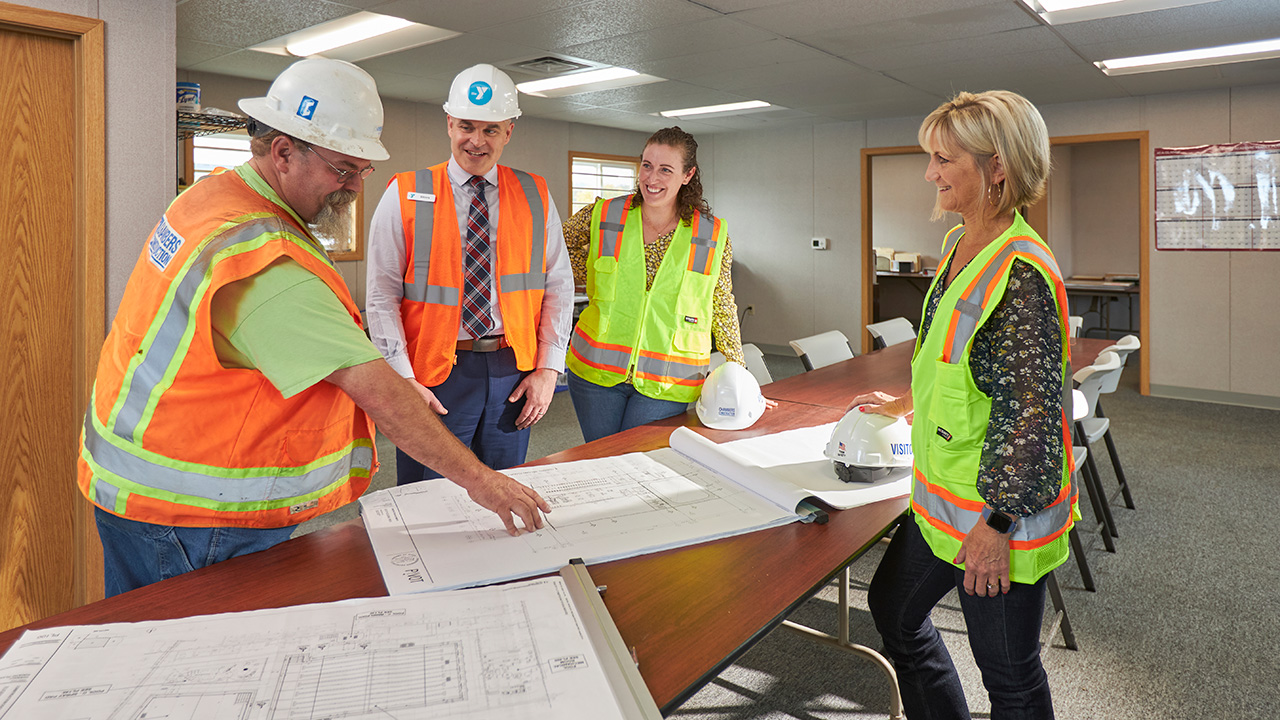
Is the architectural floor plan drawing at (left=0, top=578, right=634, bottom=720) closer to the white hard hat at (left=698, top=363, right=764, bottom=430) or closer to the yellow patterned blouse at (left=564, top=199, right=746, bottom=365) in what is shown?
the white hard hat at (left=698, top=363, right=764, bottom=430)

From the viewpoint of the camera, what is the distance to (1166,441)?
5453 millimetres

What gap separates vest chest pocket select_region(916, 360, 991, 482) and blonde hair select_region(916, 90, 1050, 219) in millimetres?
315

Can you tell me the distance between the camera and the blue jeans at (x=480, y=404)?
88.7 inches

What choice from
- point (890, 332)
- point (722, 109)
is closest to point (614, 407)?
point (890, 332)

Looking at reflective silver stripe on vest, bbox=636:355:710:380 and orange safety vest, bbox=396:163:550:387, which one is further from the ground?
orange safety vest, bbox=396:163:550:387

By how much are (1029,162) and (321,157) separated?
1.19 m

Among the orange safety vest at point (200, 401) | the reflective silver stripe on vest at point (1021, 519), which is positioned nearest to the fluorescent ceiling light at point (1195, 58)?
the reflective silver stripe on vest at point (1021, 519)

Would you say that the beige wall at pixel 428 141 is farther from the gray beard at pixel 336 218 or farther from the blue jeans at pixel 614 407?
the gray beard at pixel 336 218

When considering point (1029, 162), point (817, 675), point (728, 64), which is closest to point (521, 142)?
point (728, 64)

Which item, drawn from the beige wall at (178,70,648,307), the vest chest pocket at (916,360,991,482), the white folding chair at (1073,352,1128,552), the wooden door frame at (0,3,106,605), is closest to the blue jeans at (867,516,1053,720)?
the vest chest pocket at (916,360,991,482)

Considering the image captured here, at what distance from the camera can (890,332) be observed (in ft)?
16.0

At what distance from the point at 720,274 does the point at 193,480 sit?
1.67 m

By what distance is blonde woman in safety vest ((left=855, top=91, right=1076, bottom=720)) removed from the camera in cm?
129

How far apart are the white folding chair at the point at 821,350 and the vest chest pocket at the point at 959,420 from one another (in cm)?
223
